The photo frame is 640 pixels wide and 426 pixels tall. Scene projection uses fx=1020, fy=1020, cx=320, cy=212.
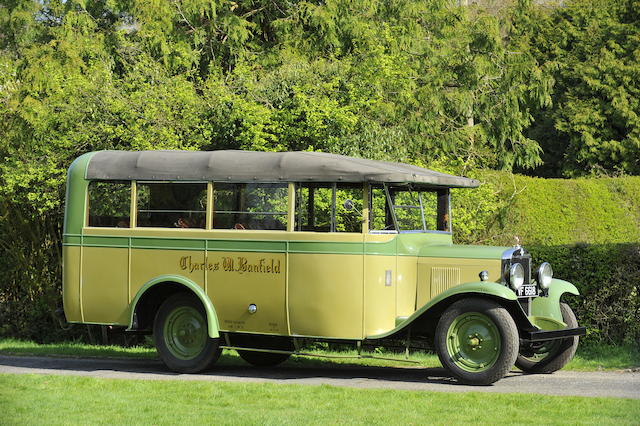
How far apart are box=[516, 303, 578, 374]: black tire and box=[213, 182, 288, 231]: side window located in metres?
3.13

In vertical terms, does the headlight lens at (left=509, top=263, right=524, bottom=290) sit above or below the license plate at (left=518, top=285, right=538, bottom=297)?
above

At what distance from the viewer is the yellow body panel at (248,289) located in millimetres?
11297

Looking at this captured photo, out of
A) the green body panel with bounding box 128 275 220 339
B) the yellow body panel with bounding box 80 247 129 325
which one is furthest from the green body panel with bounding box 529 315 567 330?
the yellow body panel with bounding box 80 247 129 325

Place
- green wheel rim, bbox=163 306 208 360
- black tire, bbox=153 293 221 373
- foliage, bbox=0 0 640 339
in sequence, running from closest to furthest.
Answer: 1. black tire, bbox=153 293 221 373
2. green wheel rim, bbox=163 306 208 360
3. foliage, bbox=0 0 640 339

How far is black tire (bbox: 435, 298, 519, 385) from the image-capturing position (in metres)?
10.3

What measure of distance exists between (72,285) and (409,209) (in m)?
4.21

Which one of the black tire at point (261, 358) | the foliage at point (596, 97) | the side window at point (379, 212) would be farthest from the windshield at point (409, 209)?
the foliage at point (596, 97)

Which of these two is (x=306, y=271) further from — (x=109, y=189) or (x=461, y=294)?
(x=109, y=189)

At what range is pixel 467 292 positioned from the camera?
10.6m

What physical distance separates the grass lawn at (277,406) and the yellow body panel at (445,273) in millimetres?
1647

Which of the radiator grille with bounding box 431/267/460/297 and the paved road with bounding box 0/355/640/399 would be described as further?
the radiator grille with bounding box 431/267/460/297

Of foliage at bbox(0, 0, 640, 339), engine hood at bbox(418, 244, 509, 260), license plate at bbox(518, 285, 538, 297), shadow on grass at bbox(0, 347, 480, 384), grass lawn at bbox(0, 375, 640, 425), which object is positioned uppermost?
foliage at bbox(0, 0, 640, 339)

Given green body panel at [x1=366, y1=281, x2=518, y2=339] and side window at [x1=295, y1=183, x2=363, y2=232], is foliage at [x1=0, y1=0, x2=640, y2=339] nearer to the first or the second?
side window at [x1=295, y1=183, x2=363, y2=232]

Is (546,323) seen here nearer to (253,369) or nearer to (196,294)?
(253,369)
